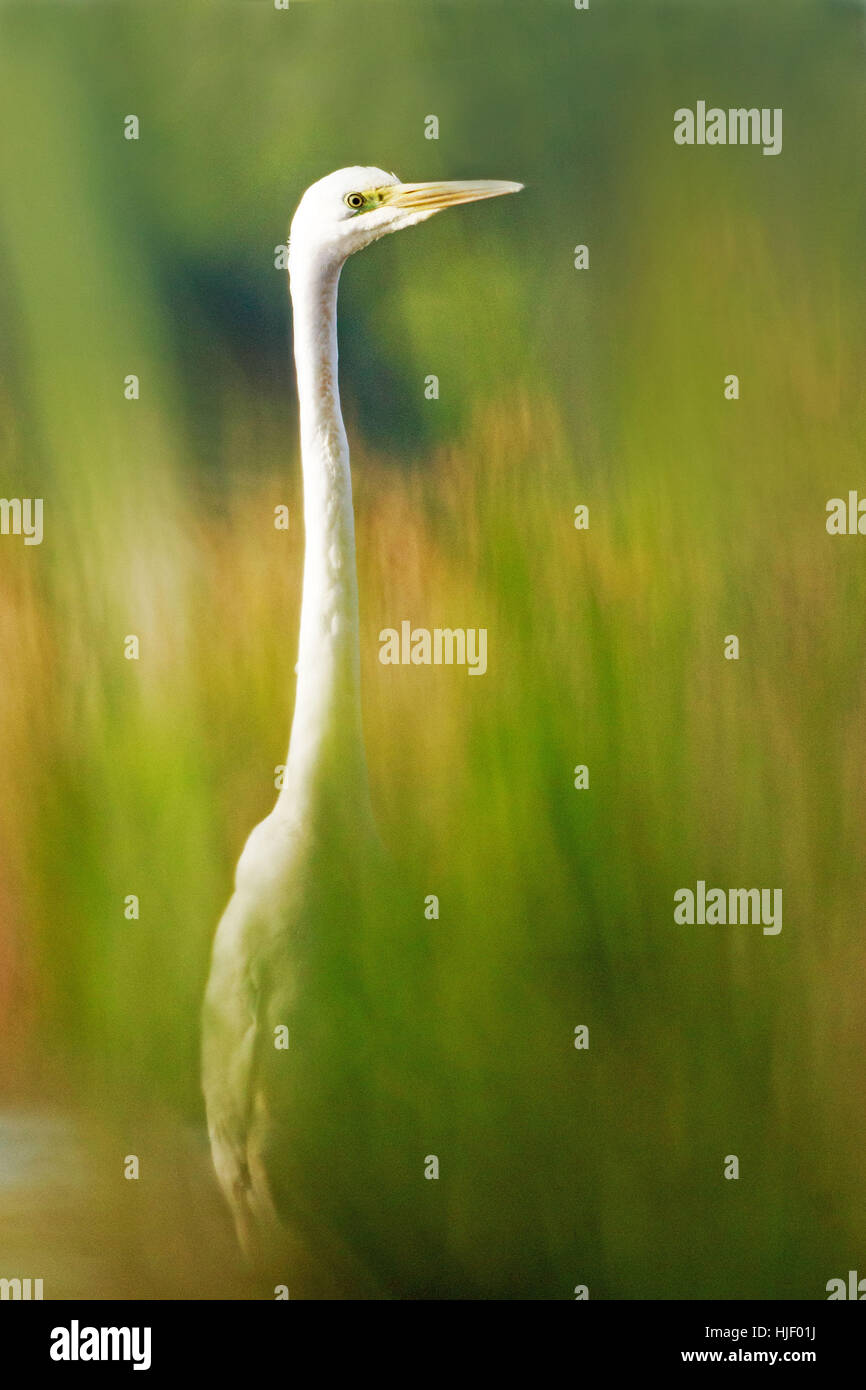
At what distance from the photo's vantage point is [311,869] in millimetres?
1829

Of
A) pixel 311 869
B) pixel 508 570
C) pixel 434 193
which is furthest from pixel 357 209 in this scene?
pixel 311 869

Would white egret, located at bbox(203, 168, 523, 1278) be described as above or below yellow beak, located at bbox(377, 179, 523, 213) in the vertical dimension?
below

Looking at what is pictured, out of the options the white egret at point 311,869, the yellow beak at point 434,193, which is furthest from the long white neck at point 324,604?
the yellow beak at point 434,193

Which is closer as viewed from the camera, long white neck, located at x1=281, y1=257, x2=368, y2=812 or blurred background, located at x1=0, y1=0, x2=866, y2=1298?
long white neck, located at x1=281, y1=257, x2=368, y2=812

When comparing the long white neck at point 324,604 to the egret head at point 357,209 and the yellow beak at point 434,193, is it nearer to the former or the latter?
the egret head at point 357,209

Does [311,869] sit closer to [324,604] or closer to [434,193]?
[324,604]

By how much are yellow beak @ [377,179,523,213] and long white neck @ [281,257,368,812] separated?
18 cm

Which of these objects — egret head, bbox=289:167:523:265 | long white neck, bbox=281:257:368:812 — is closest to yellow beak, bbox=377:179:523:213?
egret head, bbox=289:167:523:265

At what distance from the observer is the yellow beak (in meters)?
1.84

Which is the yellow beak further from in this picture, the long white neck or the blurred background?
the long white neck

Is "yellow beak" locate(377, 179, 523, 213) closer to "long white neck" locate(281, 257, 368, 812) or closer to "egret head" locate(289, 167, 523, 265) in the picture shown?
"egret head" locate(289, 167, 523, 265)

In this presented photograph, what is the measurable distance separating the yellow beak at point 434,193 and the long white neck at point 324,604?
0.58 ft

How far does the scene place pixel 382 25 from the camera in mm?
1896

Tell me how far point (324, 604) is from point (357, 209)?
2.11 feet
